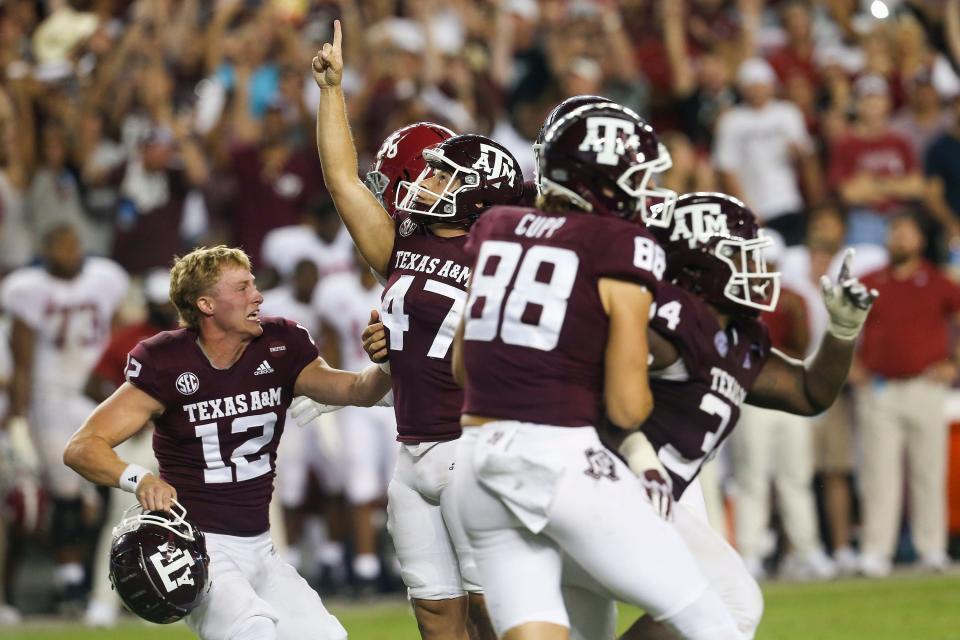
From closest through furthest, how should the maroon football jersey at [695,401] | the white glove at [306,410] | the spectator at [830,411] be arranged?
1. the maroon football jersey at [695,401]
2. the white glove at [306,410]
3. the spectator at [830,411]

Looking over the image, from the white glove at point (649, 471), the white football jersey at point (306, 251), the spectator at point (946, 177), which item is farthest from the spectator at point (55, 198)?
the white glove at point (649, 471)

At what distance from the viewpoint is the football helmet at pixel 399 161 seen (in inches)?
227

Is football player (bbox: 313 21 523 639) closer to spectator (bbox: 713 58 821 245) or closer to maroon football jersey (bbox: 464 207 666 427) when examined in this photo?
maroon football jersey (bbox: 464 207 666 427)

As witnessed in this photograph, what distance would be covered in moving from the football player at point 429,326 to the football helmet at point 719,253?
2.57 ft

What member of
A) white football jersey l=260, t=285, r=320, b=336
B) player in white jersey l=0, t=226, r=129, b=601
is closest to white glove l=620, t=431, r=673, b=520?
white football jersey l=260, t=285, r=320, b=336

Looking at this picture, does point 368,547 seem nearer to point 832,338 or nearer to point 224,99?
point 224,99

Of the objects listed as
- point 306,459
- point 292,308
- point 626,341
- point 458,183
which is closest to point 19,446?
point 306,459

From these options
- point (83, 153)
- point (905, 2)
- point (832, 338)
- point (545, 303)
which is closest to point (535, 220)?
point (545, 303)

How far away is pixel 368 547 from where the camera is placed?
10703 mm

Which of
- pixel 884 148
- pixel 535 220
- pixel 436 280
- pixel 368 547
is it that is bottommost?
pixel 368 547

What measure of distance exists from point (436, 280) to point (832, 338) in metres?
1.41

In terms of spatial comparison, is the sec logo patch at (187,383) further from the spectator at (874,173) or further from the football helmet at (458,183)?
the spectator at (874,173)

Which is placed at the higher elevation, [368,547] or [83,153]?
[83,153]

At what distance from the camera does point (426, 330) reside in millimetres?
5605
